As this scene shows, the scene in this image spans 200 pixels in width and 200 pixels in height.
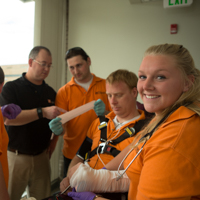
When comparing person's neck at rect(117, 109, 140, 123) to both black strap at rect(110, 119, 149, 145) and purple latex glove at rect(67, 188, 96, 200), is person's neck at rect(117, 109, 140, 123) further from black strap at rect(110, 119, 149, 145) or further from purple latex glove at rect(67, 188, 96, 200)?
purple latex glove at rect(67, 188, 96, 200)

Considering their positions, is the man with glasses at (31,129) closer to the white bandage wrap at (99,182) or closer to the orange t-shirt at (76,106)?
the orange t-shirt at (76,106)

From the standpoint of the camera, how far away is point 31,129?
1.94 meters

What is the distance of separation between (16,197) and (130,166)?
5.13ft

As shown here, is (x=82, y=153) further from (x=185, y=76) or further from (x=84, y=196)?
(x=185, y=76)

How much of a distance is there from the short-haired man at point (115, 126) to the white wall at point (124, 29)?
5.65 ft

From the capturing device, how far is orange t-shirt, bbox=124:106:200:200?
62cm

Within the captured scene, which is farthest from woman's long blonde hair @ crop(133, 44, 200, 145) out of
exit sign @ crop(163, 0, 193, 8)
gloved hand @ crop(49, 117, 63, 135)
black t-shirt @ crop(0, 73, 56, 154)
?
exit sign @ crop(163, 0, 193, 8)

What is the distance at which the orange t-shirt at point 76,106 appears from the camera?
6.79 ft

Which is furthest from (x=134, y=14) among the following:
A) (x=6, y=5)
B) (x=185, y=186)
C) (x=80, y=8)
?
(x=185, y=186)

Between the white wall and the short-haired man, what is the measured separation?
1723mm

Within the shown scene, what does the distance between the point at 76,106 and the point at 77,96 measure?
4.5 inches

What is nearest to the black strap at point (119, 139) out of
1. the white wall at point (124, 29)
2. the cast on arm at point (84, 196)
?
the cast on arm at point (84, 196)

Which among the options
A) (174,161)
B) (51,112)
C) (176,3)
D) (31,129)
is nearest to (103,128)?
(51,112)

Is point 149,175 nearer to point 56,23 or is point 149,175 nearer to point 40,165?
point 40,165
